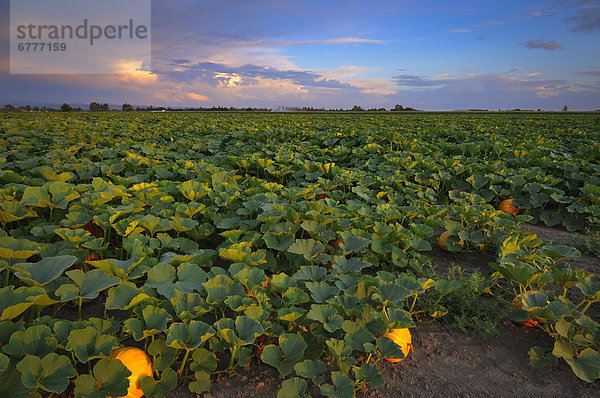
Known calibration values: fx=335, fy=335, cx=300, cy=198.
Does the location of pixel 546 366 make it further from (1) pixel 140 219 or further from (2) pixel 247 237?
(1) pixel 140 219

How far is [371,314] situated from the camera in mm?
1996

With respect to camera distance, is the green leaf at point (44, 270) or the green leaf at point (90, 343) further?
the green leaf at point (44, 270)

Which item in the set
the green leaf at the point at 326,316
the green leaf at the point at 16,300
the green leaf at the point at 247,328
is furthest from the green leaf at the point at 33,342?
the green leaf at the point at 326,316

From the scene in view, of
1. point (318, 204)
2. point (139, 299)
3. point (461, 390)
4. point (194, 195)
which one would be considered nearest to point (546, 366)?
point (461, 390)

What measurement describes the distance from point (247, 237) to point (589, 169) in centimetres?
607

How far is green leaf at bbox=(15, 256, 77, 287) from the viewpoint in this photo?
1912mm

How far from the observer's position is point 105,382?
59.6 inches

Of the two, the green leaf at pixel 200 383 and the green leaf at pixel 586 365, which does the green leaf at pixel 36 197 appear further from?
the green leaf at pixel 586 365

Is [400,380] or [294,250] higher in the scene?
[294,250]

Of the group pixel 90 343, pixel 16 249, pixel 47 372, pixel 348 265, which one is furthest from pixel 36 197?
pixel 348 265

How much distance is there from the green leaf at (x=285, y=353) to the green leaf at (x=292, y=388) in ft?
0.28

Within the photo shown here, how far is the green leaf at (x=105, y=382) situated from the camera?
1.47 meters

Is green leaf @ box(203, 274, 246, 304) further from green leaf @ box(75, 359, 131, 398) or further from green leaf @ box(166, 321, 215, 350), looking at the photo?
green leaf @ box(75, 359, 131, 398)

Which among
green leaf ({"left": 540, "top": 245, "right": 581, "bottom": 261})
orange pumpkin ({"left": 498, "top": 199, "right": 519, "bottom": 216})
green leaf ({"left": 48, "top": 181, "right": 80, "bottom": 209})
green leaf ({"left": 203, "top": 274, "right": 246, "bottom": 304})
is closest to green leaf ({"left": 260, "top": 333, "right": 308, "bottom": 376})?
green leaf ({"left": 203, "top": 274, "right": 246, "bottom": 304})
